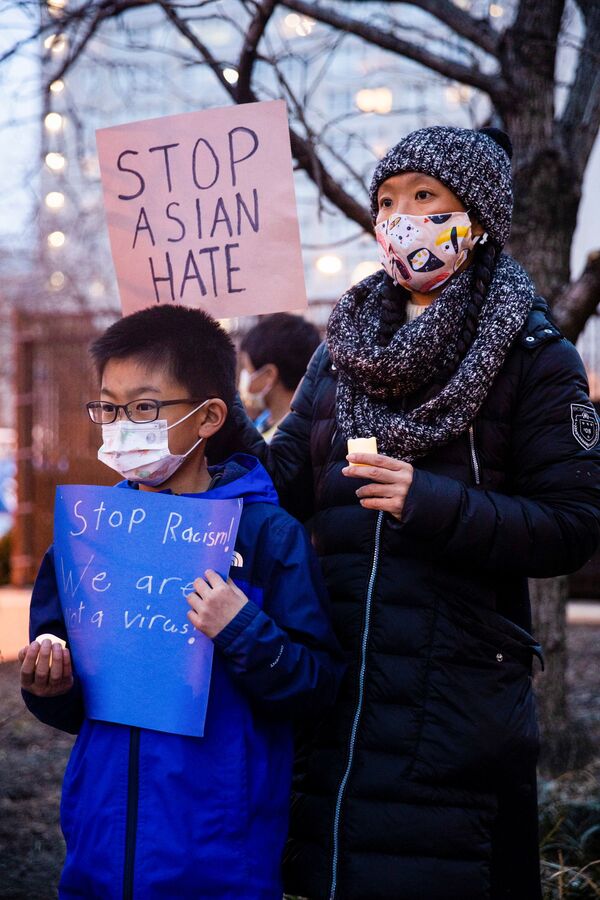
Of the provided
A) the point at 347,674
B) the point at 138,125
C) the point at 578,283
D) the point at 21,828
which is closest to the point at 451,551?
the point at 347,674

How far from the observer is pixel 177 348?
2145 mm

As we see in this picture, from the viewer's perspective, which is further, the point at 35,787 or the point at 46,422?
the point at 46,422

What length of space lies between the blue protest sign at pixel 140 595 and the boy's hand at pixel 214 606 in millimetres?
59

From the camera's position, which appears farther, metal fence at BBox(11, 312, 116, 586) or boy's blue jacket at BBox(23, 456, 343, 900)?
metal fence at BBox(11, 312, 116, 586)

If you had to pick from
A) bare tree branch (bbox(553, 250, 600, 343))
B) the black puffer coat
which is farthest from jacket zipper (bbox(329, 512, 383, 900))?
bare tree branch (bbox(553, 250, 600, 343))

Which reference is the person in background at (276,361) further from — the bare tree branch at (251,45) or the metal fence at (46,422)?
the metal fence at (46,422)

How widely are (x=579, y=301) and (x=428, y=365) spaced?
225 cm

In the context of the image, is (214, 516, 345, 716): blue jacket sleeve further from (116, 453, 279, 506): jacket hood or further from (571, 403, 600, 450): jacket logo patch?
(571, 403, 600, 450): jacket logo patch

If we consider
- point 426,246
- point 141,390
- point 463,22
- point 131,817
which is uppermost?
point 463,22

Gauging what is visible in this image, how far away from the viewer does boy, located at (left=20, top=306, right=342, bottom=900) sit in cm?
184

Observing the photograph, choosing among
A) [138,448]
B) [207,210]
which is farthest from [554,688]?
[138,448]

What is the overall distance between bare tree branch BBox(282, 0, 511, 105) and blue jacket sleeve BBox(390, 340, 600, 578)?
2426 millimetres

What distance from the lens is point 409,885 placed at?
191 centimetres

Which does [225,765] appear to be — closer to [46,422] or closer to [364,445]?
[364,445]
